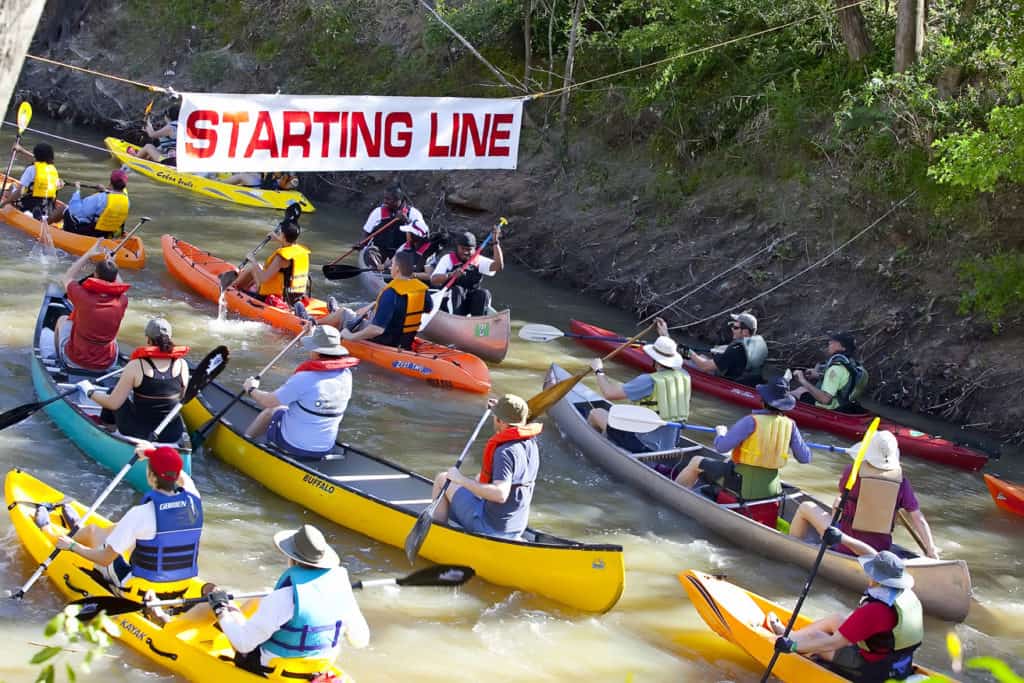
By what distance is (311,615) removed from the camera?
575 centimetres

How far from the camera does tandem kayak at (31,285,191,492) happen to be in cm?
893

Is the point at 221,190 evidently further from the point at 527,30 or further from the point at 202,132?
the point at 202,132

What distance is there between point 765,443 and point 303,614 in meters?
4.56

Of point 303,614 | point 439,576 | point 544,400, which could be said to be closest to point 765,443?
point 544,400

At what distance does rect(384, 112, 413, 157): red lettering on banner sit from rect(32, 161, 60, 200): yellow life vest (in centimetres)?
791

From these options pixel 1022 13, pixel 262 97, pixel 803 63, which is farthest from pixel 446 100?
pixel 803 63

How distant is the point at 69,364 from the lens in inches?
398

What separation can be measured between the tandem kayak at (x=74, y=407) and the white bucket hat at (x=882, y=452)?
483 centimetres

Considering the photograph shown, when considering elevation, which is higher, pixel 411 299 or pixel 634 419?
pixel 411 299

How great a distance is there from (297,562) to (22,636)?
2373mm

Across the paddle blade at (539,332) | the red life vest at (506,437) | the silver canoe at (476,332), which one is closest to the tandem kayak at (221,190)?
the silver canoe at (476,332)

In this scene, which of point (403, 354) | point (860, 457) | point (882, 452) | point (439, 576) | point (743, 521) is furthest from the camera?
point (403, 354)

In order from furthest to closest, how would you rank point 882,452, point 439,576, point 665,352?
point 665,352, point 882,452, point 439,576

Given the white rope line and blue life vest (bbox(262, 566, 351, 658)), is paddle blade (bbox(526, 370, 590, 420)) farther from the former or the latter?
the white rope line
